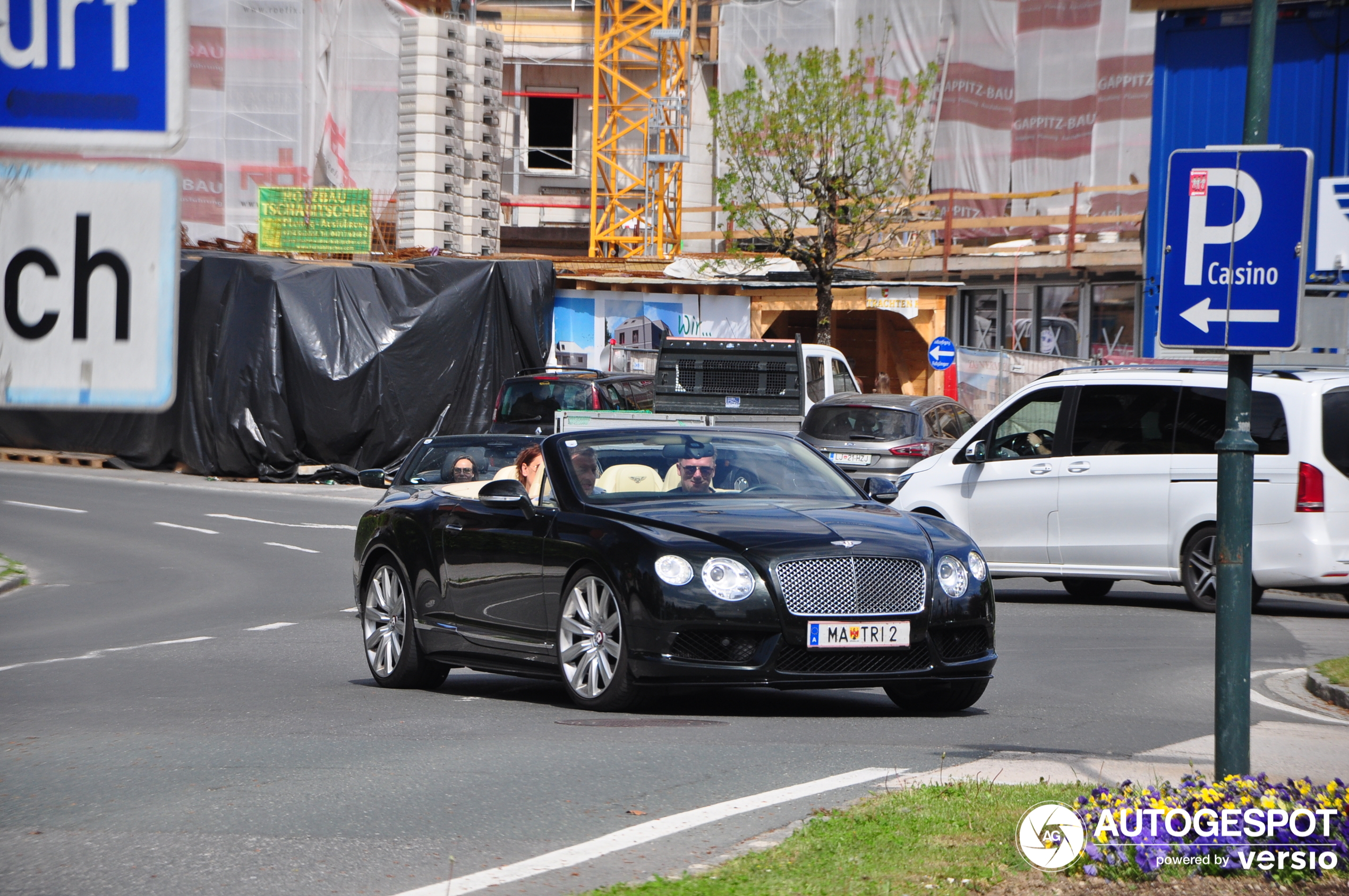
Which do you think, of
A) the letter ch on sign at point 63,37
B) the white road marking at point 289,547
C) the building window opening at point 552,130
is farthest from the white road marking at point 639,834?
the building window opening at point 552,130

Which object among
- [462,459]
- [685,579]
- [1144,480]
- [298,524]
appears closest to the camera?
[685,579]

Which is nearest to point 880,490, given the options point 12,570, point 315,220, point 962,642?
point 962,642

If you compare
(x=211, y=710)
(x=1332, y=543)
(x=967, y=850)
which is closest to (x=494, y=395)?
(x=1332, y=543)

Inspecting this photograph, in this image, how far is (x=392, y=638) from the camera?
10164 mm

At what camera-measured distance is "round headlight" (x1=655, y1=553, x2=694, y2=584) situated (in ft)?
26.1

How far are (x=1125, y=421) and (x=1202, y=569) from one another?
145cm

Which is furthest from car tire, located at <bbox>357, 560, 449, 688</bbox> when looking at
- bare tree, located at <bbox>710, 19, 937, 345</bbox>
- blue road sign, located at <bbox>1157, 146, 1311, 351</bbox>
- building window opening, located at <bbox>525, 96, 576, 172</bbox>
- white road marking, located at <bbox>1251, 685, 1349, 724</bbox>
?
building window opening, located at <bbox>525, 96, 576, 172</bbox>

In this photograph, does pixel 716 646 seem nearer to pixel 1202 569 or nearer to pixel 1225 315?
pixel 1225 315

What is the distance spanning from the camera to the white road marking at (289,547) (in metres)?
19.8

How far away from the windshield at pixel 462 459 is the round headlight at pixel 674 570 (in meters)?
4.68

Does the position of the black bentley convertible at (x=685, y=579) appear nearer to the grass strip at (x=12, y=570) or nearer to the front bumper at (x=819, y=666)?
the front bumper at (x=819, y=666)

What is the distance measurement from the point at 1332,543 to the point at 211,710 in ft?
29.2

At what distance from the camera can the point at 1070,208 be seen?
121 ft

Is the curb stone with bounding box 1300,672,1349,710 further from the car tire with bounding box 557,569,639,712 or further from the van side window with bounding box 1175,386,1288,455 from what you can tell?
the van side window with bounding box 1175,386,1288,455
